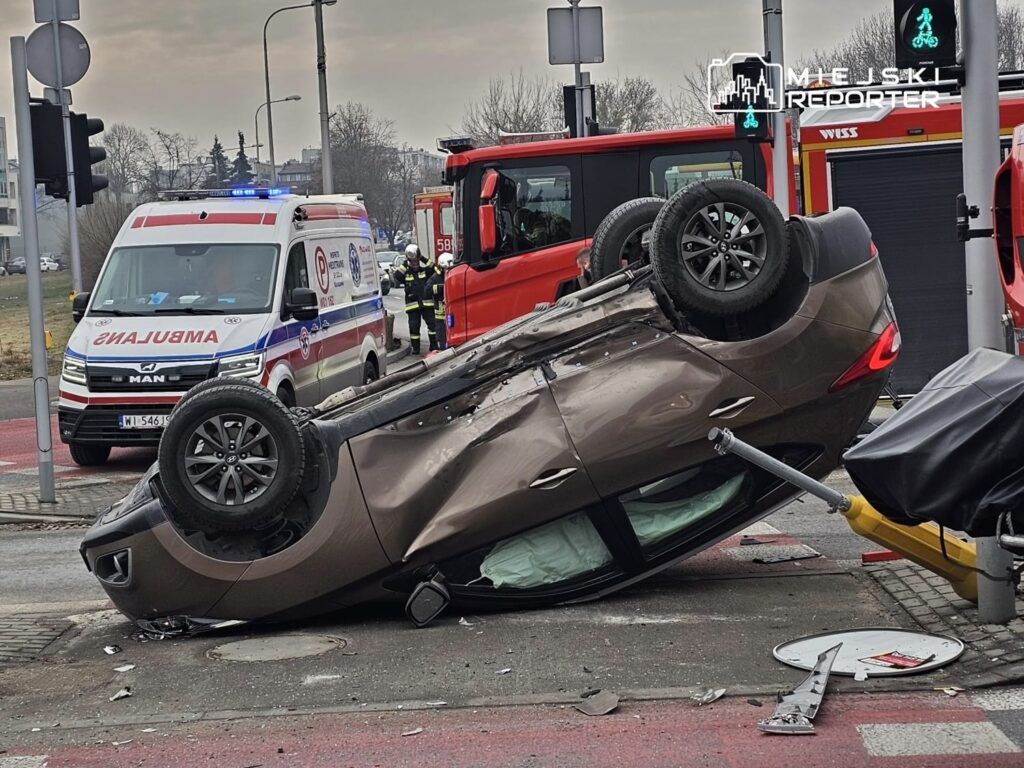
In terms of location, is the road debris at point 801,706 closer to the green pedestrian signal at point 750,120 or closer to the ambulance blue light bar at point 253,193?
the green pedestrian signal at point 750,120

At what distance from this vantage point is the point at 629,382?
277 inches

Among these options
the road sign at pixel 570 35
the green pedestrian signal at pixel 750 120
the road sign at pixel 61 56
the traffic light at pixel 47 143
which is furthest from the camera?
the road sign at pixel 570 35

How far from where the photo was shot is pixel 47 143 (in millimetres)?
12453

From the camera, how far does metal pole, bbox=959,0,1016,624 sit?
6609 millimetres

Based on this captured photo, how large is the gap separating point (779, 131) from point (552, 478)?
8742 millimetres

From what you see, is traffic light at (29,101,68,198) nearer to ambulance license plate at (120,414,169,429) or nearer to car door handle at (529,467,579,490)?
ambulance license plate at (120,414,169,429)

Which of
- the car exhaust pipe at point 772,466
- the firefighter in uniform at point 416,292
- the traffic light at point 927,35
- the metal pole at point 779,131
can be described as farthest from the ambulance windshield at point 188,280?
the firefighter in uniform at point 416,292

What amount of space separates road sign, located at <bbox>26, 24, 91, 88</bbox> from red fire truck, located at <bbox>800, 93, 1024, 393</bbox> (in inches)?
300

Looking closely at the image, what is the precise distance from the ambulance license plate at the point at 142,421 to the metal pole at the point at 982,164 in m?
8.74

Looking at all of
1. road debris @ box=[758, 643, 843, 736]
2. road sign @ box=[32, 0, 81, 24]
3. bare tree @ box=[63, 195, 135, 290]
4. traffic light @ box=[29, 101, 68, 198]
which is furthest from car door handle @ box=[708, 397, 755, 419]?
bare tree @ box=[63, 195, 135, 290]

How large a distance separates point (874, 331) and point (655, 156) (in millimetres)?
8490

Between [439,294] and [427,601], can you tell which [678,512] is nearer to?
[427,601]

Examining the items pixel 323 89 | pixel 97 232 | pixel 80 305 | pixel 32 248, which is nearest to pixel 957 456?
pixel 32 248

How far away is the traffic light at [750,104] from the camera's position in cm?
1473
